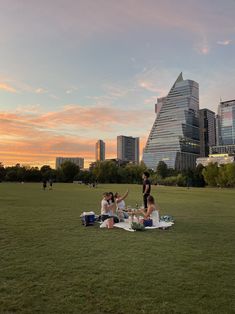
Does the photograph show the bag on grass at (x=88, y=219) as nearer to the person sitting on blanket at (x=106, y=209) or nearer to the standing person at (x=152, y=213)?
the person sitting on blanket at (x=106, y=209)

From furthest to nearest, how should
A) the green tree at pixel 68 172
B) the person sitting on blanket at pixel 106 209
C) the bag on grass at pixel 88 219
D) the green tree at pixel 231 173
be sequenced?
the green tree at pixel 68 172 → the green tree at pixel 231 173 → the person sitting on blanket at pixel 106 209 → the bag on grass at pixel 88 219

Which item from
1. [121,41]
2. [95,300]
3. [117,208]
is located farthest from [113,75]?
[95,300]

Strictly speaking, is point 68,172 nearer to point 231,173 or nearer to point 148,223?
point 231,173

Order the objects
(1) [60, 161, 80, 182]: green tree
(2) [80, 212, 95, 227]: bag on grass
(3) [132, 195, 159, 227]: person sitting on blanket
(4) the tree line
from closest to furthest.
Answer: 1. (3) [132, 195, 159, 227]: person sitting on blanket
2. (2) [80, 212, 95, 227]: bag on grass
3. (4) the tree line
4. (1) [60, 161, 80, 182]: green tree

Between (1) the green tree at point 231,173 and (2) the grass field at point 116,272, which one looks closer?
(2) the grass field at point 116,272

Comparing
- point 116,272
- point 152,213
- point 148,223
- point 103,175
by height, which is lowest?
Answer: point 116,272

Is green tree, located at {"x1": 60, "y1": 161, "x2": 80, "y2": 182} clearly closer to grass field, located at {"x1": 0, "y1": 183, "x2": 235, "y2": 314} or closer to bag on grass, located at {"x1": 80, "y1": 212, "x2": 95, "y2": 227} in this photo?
bag on grass, located at {"x1": 80, "y1": 212, "x2": 95, "y2": 227}

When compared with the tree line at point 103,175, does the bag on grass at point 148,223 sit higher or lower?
lower

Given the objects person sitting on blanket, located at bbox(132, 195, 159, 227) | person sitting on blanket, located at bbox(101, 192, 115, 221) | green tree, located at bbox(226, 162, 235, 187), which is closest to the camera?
person sitting on blanket, located at bbox(132, 195, 159, 227)

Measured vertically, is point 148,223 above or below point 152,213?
below

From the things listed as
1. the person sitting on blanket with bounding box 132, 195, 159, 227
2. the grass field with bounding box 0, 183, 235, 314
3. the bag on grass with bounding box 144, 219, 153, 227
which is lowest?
the grass field with bounding box 0, 183, 235, 314

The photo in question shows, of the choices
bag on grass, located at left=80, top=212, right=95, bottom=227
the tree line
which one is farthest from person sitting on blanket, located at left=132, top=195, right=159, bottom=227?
the tree line

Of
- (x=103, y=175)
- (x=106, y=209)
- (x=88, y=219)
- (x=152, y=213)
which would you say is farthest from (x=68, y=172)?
(x=152, y=213)

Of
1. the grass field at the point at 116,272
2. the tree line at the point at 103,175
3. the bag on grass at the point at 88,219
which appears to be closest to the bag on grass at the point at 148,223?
the grass field at the point at 116,272
